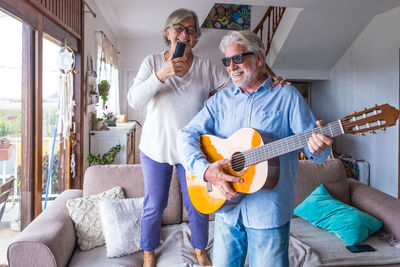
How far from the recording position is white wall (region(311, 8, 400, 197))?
175 inches

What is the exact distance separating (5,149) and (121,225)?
36.9 inches

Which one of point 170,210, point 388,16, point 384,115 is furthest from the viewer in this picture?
point 388,16

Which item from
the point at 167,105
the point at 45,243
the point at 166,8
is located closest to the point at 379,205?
the point at 167,105

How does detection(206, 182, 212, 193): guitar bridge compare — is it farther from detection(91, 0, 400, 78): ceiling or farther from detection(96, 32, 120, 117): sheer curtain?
detection(96, 32, 120, 117): sheer curtain

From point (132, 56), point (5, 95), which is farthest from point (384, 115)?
point (132, 56)

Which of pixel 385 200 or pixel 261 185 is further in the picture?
pixel 385 200

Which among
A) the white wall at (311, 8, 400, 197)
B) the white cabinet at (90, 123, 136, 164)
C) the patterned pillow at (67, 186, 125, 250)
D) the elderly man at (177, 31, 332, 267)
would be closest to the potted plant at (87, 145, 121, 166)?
the white cabinet at (90, 123, 136, 164)

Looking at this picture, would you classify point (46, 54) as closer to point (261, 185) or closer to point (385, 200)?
point (261, 185)

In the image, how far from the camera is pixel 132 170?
2191 millimetres

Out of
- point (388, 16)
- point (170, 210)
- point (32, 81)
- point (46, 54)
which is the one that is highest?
point (388, 16)

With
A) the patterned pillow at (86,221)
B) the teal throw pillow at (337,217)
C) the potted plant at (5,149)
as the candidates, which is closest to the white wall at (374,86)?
the teal throw pillow at (337,217)

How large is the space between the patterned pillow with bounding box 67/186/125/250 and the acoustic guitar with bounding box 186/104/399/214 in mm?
792

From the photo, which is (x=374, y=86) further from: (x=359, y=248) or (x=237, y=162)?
(x=237, y=162)

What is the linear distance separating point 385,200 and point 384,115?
1.45 m
